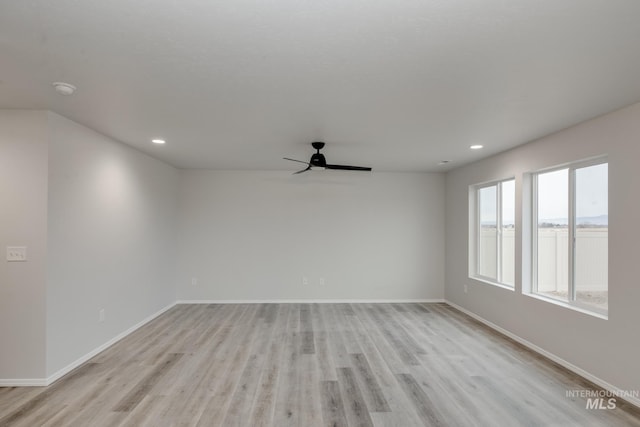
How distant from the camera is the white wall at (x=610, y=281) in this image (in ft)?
8.75

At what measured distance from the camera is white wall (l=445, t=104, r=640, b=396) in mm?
2666

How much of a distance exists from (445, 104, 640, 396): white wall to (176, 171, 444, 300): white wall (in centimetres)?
186

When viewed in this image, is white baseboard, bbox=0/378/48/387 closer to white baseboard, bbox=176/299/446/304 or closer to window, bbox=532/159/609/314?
white baseboard, bbox=176/299/446/304

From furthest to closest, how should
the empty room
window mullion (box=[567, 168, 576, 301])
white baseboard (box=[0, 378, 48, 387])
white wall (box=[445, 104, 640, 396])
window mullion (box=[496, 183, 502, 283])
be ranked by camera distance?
1. window mullion (box=[496, 183, 502, 283])
2. window mullion (box=[567, 168, 576, 301])
3. white baseboard (box=[0, 378, 48, 387])
4. white wall (box=[445, 104, 640, 396])
5. the empty room

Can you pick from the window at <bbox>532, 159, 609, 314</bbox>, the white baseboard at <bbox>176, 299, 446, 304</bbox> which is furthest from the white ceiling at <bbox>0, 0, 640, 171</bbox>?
the white baseboard at <bbox>176, 299, 446, 304</bbox>

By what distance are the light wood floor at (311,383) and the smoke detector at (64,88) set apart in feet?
8.19

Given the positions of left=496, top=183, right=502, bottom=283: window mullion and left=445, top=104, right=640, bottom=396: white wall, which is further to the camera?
left=496, top=183, right=502, bottom=283: window mullion

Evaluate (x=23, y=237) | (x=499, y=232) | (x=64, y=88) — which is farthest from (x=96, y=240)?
(x=499, y=232)

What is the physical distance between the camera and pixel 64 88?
7.75 feet

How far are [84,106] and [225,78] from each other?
154cm

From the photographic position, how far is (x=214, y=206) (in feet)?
19.7

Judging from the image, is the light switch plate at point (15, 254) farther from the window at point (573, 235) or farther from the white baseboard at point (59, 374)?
the window at point (573, 235)

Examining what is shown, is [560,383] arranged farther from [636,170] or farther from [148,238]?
[148,238]

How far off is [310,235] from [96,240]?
136 inches
